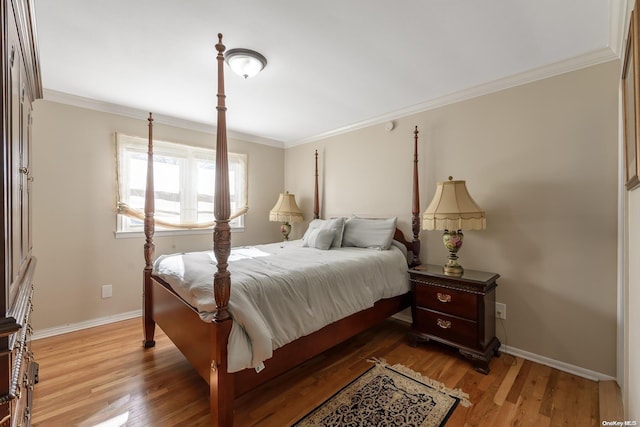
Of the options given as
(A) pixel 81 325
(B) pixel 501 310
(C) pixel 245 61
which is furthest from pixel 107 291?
(B) pixel 501 310

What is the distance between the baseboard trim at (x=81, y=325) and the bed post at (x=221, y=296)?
7.65ft

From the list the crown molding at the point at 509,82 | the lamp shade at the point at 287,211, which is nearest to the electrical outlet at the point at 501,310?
the crown molding at the point at 509,82

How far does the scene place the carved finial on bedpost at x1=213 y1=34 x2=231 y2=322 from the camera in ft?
4.91

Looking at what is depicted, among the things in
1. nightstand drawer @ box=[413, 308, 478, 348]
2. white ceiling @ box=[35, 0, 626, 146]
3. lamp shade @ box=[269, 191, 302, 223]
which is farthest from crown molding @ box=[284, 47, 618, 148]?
nightstand drawer @ box=[413, 308, 478, 348]

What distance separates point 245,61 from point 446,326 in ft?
8.76

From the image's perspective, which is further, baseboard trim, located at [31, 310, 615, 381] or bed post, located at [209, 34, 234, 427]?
baseboard trim, located at [31, 310, 615, 381]

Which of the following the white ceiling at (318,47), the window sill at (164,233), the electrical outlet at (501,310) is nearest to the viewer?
the white ceiling at (318,47)

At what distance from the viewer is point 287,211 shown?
4.07 meters

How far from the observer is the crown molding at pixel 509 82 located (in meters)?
2.08

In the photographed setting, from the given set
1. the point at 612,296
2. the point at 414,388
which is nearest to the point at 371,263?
the point at 414,388

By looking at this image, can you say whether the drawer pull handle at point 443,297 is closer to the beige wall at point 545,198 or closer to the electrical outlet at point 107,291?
the beige wall at point 545,198

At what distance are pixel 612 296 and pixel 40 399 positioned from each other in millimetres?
3970

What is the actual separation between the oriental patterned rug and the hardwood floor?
0.08 metres

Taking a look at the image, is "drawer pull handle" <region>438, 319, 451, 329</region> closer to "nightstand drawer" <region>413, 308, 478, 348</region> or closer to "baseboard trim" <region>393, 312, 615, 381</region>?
"nightstand drawer" <region>413, 308, 478, 348</region>
